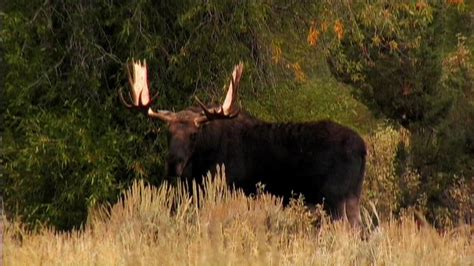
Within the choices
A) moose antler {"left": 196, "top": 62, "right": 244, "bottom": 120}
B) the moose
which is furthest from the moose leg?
moose antler {"left": 196, "top": 62, "right": 244, "bottom": 120}

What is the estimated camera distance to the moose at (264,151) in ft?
51.8

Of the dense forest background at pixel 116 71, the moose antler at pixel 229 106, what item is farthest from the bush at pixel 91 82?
the moose antler at pixel 229 106

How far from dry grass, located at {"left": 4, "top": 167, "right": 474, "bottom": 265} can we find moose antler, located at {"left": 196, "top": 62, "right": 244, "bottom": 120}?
11.9 ft

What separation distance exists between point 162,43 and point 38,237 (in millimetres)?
6238

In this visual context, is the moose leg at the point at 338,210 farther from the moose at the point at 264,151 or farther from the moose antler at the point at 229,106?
the moose antler at the point at 229,106

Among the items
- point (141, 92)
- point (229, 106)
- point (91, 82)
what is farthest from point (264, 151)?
point (91, 82)

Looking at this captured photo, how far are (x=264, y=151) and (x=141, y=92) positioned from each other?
1708 millimetres

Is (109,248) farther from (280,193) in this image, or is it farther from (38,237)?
(280,193)

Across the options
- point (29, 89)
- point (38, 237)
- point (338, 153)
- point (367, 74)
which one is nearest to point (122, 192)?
point (29, 89)

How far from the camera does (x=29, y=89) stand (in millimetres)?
17234

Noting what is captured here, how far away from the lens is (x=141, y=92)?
53.7 ft

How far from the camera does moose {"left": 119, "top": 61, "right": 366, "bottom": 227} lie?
51.8 feet

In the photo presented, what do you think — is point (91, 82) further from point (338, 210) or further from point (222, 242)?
point (222, 242)

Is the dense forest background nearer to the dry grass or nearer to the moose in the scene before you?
the moose
